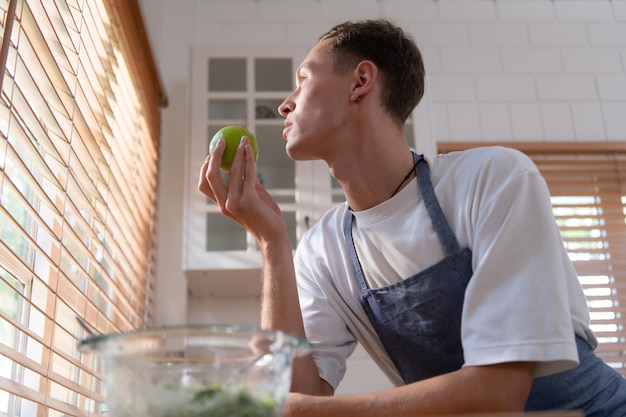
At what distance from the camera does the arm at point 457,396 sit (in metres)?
0.91

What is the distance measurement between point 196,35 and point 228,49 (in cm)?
31

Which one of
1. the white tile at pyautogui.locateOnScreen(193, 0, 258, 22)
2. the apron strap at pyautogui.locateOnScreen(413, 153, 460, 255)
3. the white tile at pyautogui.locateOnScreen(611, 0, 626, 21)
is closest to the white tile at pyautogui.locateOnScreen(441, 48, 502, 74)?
the white tile at pyautogui.locateOnScreen(611, 0, 626, 21)

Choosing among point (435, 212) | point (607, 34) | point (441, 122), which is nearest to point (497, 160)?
point (435, 212)

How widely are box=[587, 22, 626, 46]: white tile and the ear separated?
6.20 feet

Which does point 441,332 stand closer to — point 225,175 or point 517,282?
point 517,282

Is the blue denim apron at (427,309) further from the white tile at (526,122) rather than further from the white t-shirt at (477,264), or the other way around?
the white tile at (526,122)

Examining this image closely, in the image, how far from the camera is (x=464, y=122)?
2.82 meters

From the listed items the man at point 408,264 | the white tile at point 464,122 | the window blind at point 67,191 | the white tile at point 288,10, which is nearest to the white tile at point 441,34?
the white tile at point 464,122

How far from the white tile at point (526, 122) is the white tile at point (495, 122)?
0.08 feet

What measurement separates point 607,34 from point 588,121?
43cm

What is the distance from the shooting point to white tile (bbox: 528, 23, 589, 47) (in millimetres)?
2973

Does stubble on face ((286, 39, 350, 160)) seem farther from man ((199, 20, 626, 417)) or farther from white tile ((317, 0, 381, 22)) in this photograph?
white tile ((317, 0, 381, 22))

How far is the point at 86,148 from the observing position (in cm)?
151

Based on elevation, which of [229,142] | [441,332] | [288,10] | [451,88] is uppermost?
[288,10]
